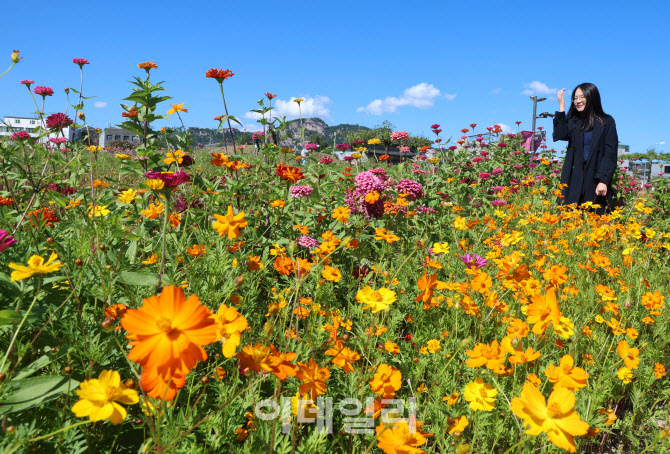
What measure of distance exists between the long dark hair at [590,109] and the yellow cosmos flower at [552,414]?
17.5ft

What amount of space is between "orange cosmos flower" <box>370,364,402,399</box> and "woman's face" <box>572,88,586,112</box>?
5.31 metres

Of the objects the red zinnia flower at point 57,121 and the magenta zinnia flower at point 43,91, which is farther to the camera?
the magenta zinnia flower at point 43,91

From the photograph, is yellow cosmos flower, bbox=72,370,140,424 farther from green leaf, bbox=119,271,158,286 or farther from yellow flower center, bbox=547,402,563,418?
yellow flower center, bbox=547,402,563,418

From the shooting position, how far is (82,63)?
8.50ft

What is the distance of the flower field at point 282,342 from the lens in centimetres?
73

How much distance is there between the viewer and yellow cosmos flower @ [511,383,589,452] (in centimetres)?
64

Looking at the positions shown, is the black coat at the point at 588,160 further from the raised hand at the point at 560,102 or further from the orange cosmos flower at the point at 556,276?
the orange cosmos flower at the point at 556,276

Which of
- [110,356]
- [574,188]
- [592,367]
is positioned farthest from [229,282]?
[574,188]

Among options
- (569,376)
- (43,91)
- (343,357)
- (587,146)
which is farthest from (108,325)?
(587,146)

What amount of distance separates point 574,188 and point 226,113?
14.9ft

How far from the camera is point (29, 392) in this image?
0.82 metres

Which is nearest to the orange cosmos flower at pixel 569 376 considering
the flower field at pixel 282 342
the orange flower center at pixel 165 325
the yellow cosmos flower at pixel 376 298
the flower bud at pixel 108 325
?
the flower field at pixel 282 342

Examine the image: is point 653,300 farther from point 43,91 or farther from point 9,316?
A: point 43,91

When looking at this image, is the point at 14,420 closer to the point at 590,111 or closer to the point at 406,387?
the point at 406,387
